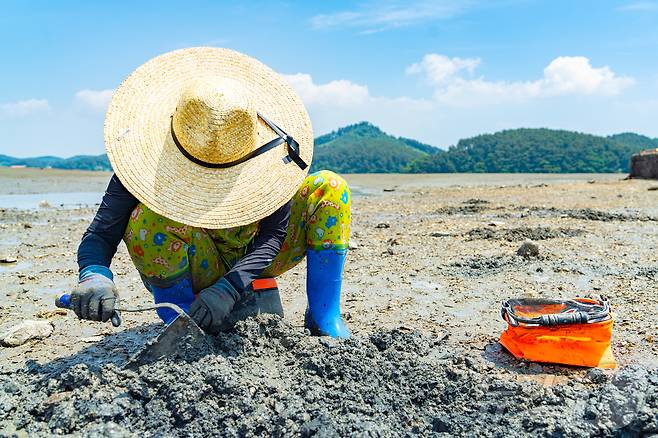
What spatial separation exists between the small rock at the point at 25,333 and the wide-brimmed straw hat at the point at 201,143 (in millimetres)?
1310

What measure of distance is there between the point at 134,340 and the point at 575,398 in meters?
2.12

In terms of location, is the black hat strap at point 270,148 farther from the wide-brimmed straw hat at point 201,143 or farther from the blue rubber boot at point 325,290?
the blue rubber boot at point 325,290

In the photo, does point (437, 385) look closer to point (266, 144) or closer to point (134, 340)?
point (266, 144)

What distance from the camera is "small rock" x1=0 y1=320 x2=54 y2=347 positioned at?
3.10 metres

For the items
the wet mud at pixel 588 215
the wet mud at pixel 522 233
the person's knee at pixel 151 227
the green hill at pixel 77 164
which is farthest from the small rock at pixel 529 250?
the green hill at pixel 77 164

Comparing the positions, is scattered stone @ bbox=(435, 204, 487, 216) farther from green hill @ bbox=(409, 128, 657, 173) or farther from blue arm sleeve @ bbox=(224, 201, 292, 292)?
green hill @ bbox=(409, 128, 657, 173)

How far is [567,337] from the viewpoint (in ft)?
8.78

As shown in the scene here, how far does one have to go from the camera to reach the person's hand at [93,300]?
235 cm

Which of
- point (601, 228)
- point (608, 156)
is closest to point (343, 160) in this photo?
point (608, 156)

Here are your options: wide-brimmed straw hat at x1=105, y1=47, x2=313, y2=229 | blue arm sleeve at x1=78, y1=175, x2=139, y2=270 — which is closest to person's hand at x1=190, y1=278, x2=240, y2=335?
wide-brimmed straw hat at x1=105, y1=47, x2=313, y2=229

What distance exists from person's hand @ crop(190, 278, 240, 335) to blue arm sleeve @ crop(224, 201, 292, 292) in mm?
87

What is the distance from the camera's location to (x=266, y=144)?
2.63m

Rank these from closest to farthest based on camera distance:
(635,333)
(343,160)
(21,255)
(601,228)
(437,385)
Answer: (437,385) < (635,333) < (21,255) < (601,228) < (343,160)

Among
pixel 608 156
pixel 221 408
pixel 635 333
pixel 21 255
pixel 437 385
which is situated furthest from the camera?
pixel 608 156
